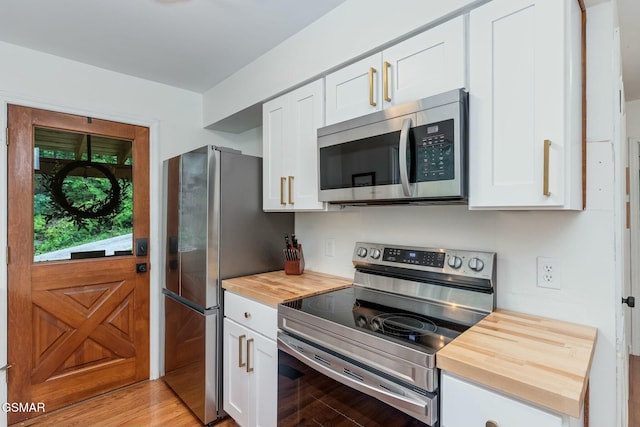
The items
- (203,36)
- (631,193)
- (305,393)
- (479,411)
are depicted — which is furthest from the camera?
(631,193)

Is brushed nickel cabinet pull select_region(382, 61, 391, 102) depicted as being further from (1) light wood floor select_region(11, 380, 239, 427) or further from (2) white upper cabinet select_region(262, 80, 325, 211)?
(1) light wood floor select_region(11, 380, 239, 427)

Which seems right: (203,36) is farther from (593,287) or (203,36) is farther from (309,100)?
(593,287)

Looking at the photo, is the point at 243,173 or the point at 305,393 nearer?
the point at 305,393

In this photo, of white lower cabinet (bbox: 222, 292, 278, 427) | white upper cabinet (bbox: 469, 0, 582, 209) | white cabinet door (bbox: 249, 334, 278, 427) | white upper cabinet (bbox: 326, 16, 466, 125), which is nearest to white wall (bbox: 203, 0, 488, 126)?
white upper cabinet (bbox: 326, 16, 466, 125)

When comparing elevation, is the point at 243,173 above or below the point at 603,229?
above

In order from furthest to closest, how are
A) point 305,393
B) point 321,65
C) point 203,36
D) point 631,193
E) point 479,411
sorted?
point 631,193 → point 203,36 → point 321,65 → point 305,393 → point 479,411

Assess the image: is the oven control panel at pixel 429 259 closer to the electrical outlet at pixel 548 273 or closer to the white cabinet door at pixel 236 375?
the electrical outlet at pixel 548 273

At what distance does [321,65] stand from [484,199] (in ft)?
3.60

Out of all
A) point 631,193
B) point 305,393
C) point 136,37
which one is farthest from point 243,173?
point 631,193

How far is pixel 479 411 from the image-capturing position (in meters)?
0.92

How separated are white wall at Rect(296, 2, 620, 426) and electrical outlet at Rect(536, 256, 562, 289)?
0.02 metres

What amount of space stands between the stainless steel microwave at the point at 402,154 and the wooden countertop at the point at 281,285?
1.65ft

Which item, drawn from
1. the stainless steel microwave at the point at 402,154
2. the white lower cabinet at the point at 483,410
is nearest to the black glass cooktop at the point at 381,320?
the white lower cabinet at the point at 483,410

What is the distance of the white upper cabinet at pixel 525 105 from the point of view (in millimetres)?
1033
